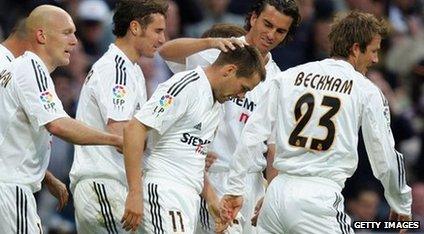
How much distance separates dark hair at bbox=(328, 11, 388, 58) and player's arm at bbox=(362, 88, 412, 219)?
1.50 feet

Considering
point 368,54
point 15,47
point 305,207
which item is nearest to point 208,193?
point 305,207

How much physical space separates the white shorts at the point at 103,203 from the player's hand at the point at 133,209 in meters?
0.66

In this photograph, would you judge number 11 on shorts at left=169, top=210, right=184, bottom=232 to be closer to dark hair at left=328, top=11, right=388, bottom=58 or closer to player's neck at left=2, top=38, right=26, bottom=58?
dark hair at left=328, top=11, right=388, bottom=58

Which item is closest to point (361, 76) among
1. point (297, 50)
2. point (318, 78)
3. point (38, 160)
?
point (318, 78)

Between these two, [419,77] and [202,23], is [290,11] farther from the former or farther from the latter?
[419,77]

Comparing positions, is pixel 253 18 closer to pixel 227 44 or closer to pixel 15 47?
pixel 227 44

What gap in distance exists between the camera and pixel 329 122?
943cm

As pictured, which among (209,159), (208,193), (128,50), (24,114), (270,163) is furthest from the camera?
(270,163)

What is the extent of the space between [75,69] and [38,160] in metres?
5.01

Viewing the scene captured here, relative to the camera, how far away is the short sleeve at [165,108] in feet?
29.8

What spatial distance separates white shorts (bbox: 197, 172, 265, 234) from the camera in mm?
10523

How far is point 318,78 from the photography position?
9523mm

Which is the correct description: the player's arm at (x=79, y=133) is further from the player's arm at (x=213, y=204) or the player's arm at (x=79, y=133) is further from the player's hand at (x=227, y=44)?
the player's arm at (x=213, y=204)

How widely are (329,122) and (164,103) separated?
3.94 feet
